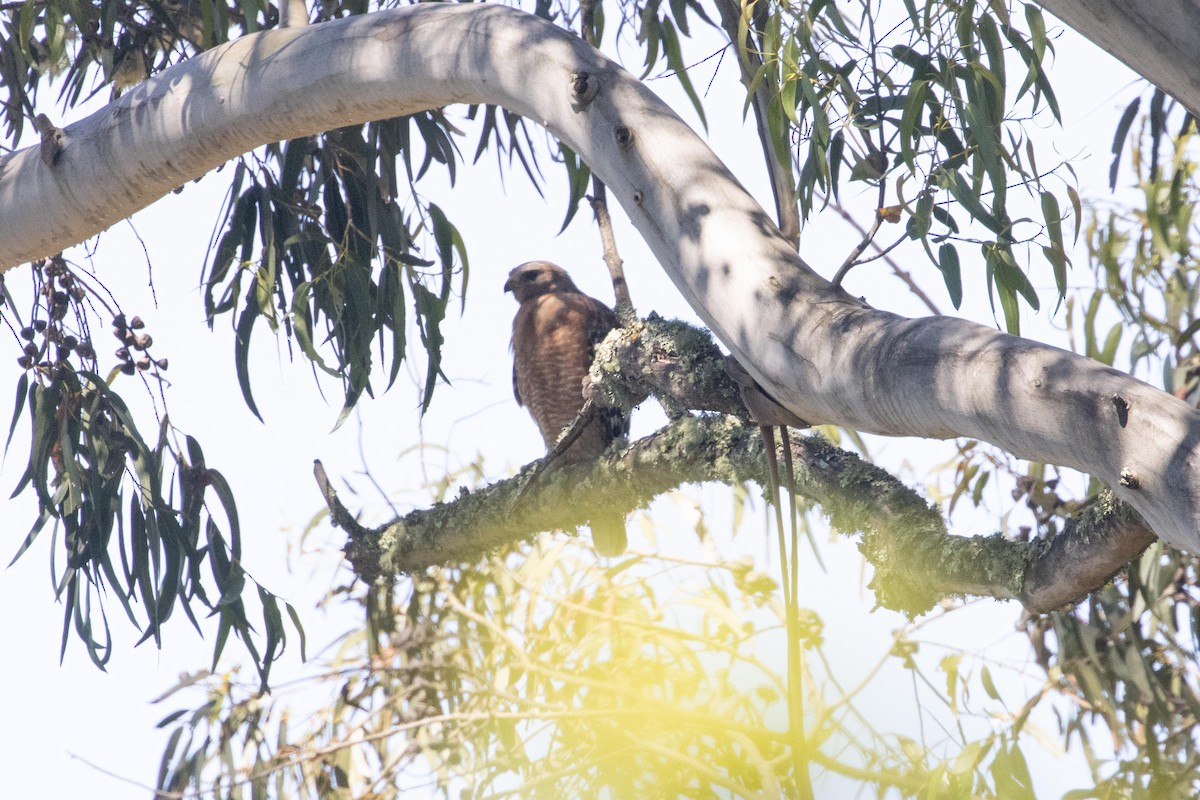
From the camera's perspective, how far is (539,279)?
147 inches

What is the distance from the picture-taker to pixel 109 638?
2.30 meters

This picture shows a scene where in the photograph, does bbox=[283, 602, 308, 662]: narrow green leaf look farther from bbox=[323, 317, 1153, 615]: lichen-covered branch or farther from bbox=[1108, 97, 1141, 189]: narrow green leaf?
bbox=[1108, 97, 1141, 189]: narrow green leaf

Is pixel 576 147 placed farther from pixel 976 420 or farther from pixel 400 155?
pixel 400 155

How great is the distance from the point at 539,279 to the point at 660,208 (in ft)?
8.05

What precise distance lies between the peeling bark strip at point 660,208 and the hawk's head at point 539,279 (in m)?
1.95

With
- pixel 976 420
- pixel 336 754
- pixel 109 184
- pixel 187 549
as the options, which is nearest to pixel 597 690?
pixel 336 754

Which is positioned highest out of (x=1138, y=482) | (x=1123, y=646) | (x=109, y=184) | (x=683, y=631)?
(x=109, y=184)

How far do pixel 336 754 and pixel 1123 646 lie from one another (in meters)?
1.86

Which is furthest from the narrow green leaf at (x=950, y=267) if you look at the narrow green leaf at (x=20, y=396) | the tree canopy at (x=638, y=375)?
the narrow green leaf at (x=20, y=396)

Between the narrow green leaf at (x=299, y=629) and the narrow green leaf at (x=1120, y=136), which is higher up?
the narrow green leaf at (x=1120, y=136)

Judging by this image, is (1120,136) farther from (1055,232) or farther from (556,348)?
(556,348)

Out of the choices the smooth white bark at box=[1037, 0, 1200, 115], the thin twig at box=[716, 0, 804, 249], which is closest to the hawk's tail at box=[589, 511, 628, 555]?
the thin twig at box=[716, 0, 804, 249]

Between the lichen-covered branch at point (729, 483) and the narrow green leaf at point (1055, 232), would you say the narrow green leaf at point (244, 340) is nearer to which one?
the lichen-covered branch at point (729, 483)

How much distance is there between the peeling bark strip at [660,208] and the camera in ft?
2.85
